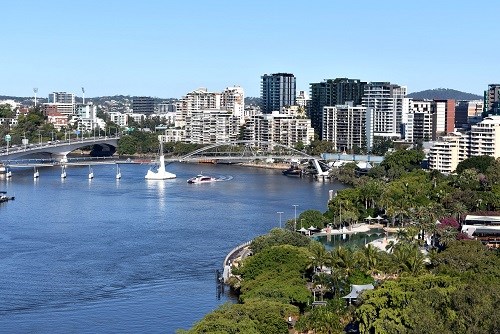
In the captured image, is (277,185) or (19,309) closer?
(19,309)

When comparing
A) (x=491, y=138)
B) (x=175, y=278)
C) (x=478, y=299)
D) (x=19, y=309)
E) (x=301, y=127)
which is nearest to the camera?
(x=478, y=299)

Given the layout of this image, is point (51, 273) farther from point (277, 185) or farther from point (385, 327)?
point (277, 185)

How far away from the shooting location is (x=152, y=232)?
18016 millimetres

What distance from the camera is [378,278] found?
1324 centimetres

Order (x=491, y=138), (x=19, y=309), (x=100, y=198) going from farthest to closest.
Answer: (x=491, y=138) < (x=100, y=198) < (x=19, y=309)

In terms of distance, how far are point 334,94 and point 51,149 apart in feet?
43.7

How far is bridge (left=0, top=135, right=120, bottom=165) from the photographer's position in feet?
107

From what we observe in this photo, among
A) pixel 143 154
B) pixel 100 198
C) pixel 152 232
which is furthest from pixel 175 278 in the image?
pixel 143 154

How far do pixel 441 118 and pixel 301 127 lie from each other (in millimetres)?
5926

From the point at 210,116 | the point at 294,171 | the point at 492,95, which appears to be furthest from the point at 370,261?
the point at 210,116

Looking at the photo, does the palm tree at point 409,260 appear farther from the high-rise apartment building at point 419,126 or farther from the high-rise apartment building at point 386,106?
the high-rise apartment building at point 386,106

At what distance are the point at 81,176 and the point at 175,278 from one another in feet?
53.5

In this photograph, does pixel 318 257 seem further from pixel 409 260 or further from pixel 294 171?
pixel 294 171

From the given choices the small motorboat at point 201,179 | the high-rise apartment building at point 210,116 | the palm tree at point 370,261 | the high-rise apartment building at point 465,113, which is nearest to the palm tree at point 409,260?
the palm tree at point 370,261
